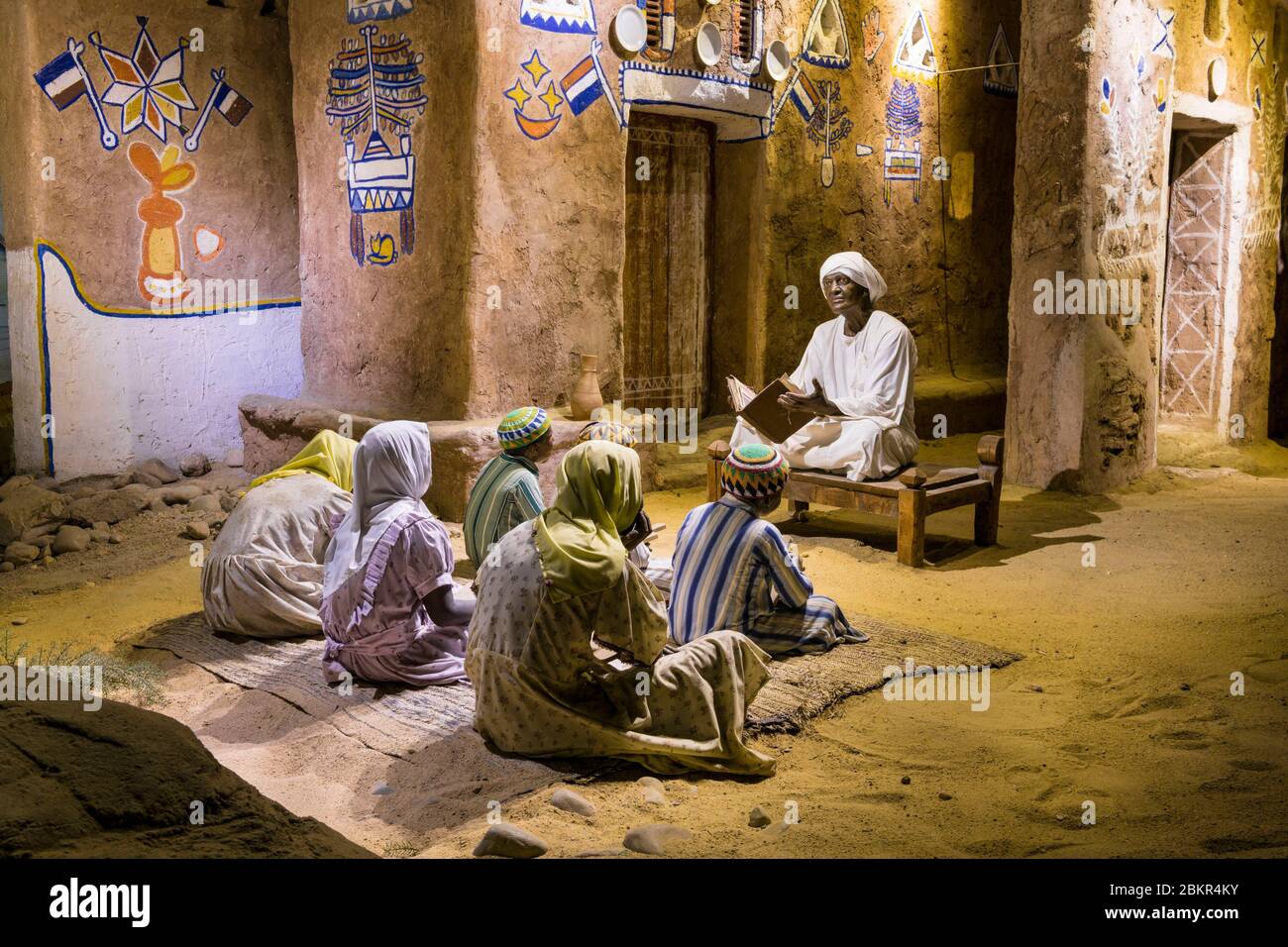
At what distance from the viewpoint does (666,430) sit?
9.05 m

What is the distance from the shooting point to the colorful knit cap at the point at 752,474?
4.23 meters

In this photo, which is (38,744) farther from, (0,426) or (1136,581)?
(0,426)

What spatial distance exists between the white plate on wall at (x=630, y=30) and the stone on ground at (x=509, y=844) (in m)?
5.71

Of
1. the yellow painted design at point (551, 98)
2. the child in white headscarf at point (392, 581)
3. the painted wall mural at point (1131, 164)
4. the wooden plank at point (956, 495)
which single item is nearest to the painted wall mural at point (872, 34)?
the painted wall mural at point (1131, 164)

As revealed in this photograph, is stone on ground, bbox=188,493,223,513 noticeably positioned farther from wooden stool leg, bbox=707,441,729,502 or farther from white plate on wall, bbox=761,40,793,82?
white plate on wall, bbox=761,40,793,82

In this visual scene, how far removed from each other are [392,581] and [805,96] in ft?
20.2

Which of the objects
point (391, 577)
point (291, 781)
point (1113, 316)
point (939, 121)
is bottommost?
point (291, 781)

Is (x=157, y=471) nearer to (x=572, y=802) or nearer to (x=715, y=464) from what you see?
(x=715, y=464)

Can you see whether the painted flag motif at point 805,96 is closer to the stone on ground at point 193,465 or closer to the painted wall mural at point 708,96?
the painted wall mural at point 708,96

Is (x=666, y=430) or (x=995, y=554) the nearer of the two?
(x=995, y=554)

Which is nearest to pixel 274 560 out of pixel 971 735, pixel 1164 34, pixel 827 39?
pixel 971 735

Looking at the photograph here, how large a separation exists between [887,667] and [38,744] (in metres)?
2.97

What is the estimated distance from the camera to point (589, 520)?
352 cm

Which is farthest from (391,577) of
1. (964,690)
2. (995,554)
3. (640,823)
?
(995,554)
